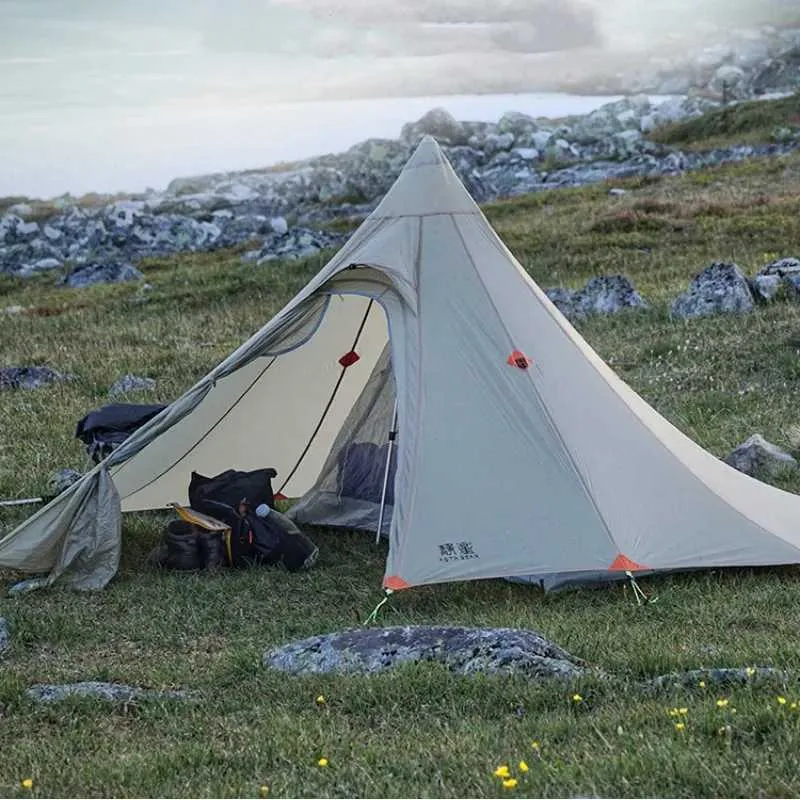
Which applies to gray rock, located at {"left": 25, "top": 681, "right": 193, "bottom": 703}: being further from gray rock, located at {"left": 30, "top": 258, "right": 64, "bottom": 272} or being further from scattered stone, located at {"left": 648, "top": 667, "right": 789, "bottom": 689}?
gray rock, located at {"left": 30, "top": 258, "right": 64, "bottom": 272}

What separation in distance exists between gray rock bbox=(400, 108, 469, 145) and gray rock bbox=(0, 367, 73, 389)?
78.0 meters

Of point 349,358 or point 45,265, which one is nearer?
point 349,358

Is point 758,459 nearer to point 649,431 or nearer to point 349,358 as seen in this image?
point 649,431

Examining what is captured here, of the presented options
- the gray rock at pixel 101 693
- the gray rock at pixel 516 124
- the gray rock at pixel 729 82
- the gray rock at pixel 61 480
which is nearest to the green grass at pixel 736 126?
the gray rock at pixel 516 124

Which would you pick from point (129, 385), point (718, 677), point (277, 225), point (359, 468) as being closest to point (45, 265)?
point (277, 225)

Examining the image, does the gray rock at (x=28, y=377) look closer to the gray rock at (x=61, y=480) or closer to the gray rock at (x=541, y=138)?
the gray rock at (x=61, y=480)

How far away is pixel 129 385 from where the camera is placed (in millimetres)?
17219

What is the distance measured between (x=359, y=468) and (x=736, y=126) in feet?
192

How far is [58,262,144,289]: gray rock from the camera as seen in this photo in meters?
37.4

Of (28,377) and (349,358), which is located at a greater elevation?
(349,358)

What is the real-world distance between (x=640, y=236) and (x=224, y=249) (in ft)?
66.6

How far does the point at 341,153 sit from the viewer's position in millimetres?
85625

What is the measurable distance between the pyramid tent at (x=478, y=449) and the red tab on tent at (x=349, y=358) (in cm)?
86

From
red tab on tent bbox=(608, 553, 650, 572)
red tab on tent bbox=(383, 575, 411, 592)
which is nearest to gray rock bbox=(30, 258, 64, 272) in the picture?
red tab on tent bbox=(383, 575, 411, 592)
